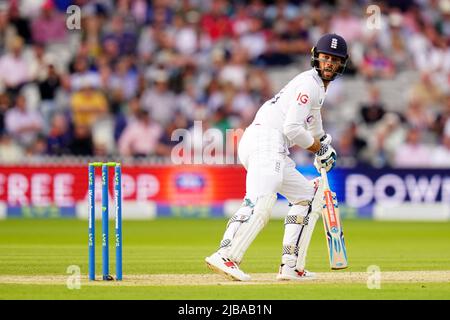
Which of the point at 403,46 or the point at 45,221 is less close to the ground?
the point at 403,46

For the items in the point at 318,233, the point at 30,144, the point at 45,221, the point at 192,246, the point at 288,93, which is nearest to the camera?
the point at 288,93

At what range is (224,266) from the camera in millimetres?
9102

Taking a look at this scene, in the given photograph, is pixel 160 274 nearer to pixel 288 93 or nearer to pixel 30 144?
pixel 288 93

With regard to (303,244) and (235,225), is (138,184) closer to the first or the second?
(303,244)

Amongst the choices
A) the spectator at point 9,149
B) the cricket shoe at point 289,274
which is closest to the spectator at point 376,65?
the spectator at point 9,149

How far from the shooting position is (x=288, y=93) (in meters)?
9.41

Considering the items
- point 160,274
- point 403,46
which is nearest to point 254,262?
point 160,274

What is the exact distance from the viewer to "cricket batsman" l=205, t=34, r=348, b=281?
9.14m

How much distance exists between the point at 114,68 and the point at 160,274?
34.7 ft

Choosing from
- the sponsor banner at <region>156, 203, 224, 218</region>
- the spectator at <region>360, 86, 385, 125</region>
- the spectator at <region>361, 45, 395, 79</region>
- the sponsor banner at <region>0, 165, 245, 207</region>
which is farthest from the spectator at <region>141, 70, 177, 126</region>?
the spectator at <region>361, 45, 395, 79</region>

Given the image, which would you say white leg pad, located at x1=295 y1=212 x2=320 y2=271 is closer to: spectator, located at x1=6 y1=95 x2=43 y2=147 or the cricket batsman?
the cricket batsman

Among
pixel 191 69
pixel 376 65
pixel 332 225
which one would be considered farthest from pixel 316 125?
pixel 376 65

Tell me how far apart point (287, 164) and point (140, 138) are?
9.63 meters
